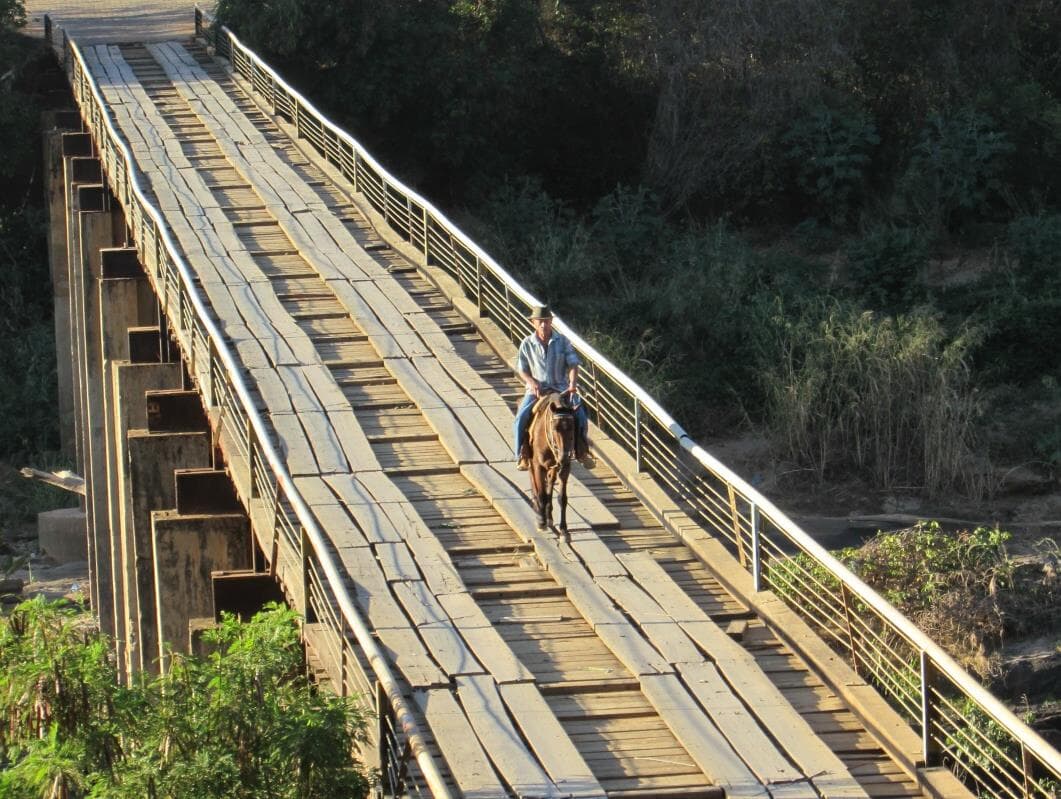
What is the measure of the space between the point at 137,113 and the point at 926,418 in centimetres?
1196

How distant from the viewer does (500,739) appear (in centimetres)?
1034

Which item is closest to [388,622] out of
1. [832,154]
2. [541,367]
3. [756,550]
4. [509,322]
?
[756,550]

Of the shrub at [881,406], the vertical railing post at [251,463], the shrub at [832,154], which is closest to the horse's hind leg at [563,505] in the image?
the vertical railing post at [251,463]

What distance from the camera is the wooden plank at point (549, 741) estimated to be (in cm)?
992

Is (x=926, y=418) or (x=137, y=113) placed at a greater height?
(x=137, y=113)

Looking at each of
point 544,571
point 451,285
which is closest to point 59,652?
point 544,571

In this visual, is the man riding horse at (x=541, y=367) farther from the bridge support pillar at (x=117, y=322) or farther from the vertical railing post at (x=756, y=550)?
the bridge support pillar at (x=117, y=322)

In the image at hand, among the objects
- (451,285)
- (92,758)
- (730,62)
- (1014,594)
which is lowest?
(1014,594)

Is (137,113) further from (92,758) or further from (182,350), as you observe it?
(92,758)

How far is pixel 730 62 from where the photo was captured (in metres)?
33.4

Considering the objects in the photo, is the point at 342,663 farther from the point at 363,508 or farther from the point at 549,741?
the point at 363,508

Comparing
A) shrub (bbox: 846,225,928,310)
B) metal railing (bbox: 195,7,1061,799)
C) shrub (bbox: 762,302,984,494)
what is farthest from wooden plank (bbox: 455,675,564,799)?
shrub (bbox: 846,225,928,310)

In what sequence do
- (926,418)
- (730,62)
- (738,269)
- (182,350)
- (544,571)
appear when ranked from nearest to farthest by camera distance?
(544,571) < (182,350) < (926,418) < (738,269) < (730,62)

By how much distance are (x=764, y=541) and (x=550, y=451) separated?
246 inches
